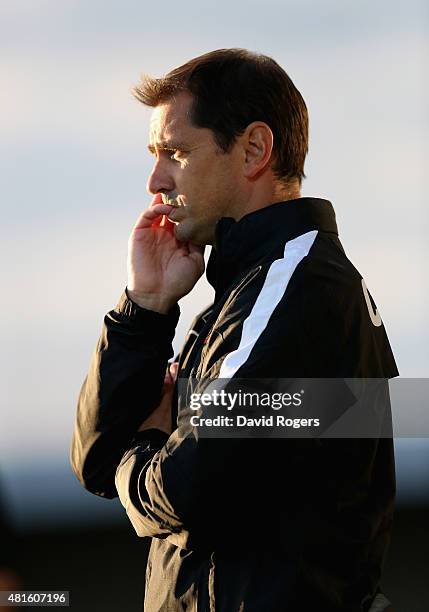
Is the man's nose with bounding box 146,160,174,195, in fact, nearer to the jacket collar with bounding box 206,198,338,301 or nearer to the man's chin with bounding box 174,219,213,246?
the man's chin with bounding box 174,219,213,246

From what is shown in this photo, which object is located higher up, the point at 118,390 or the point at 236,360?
the point at 118,390

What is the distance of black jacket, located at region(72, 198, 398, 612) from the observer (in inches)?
108

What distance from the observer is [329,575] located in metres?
2.78

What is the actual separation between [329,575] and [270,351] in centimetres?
55

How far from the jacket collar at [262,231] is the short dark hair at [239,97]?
0.28 metres

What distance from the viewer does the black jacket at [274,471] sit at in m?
2.73

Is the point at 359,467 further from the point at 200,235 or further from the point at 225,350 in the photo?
the point at 200,235

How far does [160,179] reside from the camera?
11.0 feet

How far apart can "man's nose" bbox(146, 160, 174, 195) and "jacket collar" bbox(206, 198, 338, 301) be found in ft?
0.97

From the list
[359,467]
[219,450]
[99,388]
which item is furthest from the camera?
[99,388]

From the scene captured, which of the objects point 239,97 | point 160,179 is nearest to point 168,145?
point 160,179

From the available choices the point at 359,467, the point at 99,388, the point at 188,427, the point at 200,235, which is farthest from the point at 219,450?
the point at 200,235

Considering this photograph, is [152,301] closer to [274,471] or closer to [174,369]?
[174,369]

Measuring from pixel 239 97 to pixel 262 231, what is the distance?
0.46 metres
